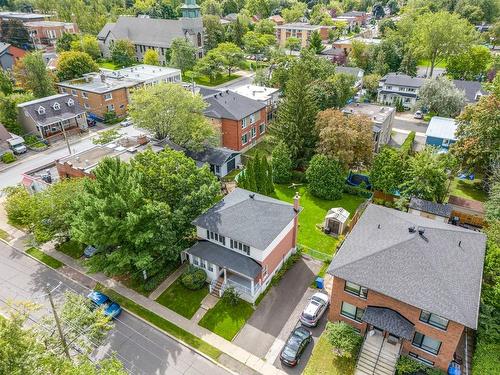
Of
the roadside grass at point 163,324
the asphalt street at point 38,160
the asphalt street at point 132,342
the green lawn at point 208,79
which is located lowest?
the asphalt street at point 132,342

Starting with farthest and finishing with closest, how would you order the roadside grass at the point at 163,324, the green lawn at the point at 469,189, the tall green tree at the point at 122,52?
the tall green tree at the point at 122,52 < the green lawn at the point at 469,189 < the roadside grass at the point at 163,324

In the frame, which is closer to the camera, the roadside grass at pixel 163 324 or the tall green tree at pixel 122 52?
the roadside grass at pixel 163 324

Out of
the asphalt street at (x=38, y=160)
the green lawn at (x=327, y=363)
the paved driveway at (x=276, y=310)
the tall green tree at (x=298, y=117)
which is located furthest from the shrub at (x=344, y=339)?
the asphalt street at (x=38, y=160)

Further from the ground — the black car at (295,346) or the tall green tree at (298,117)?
the tall green tree at (298,117)

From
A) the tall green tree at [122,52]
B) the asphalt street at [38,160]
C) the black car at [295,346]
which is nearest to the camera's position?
the black car at [295,346]

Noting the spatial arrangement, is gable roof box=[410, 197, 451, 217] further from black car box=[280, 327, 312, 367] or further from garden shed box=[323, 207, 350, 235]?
black car box=[280, 327, 312, 367]

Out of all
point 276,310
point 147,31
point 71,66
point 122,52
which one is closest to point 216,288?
point 276,310

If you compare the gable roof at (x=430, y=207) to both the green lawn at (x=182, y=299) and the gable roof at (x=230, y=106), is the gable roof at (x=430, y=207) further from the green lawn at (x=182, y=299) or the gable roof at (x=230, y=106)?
the gable roof at (x=230, y=106)

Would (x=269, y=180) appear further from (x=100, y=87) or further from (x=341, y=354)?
(x=100, y=87)
